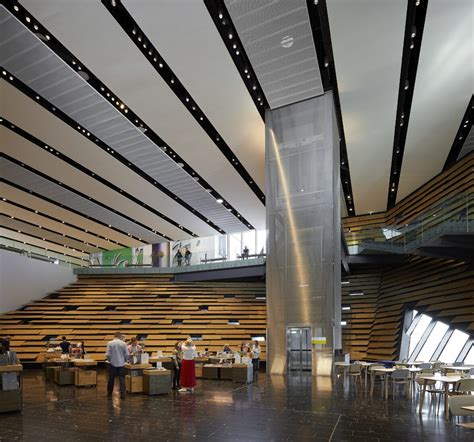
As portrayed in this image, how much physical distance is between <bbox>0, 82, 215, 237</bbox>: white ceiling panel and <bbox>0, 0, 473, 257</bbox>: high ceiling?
0.06m

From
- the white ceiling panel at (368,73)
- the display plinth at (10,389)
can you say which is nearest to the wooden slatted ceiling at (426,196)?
the white ceiling panel at (368,73)

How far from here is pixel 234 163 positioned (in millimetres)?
17781

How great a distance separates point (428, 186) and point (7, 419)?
53.0 ft

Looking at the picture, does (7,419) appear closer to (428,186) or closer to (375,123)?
(375,123)

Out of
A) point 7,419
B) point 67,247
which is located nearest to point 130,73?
point 7,419

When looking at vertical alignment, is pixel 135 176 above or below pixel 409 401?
above

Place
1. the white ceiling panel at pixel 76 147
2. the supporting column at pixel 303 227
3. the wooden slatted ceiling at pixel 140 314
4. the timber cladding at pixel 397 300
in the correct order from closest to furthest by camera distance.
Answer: the supporting column at pixel 303 227 < the white ceiling panel at pixel 76 147 < the timber cladding at pixel 397 300 < the wooden slatted ceiling at pixel 140 314

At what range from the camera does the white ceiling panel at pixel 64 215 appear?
20.0 m

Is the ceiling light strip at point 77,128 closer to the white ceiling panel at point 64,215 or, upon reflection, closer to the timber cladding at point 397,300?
the white ceiling panel at point 64,215

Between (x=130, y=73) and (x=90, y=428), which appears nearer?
(x=90, y=428)

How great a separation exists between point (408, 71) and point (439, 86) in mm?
1017

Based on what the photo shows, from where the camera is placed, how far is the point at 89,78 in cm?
1214

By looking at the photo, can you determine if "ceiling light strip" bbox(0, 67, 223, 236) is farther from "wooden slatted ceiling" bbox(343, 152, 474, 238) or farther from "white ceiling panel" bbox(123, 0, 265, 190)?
"wooden slatted ceiling" bbox(343, 152, 474, 238)

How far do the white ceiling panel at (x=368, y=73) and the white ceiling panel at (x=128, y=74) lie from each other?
4460 millimetres
